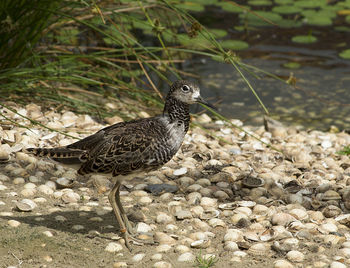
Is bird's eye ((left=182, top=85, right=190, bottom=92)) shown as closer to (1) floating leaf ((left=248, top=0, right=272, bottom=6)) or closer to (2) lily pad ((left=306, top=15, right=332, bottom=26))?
(2) lily pad ((left=306, top=15, right=332, bottom=26))

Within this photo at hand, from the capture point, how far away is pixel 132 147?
412 cm

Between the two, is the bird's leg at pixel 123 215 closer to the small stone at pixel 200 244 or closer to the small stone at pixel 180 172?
the small stone at pixel 200 244

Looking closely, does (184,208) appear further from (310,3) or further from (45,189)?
(310,3)

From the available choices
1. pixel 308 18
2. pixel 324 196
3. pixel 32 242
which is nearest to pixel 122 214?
pixel 32 242

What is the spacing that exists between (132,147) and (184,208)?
2.53 ft

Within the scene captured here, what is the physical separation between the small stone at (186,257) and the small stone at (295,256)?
0.62 m

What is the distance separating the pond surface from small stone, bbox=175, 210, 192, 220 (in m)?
2.88

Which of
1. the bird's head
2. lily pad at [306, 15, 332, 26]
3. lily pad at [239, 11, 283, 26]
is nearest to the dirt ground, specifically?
the bird's head

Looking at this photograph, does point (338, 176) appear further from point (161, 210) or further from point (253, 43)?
point (253, 43)

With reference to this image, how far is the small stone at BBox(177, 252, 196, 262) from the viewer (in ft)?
12.7

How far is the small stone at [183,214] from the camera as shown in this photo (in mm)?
4434

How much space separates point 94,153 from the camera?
165 inches

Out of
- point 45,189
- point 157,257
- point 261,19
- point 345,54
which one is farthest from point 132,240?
point 261,19

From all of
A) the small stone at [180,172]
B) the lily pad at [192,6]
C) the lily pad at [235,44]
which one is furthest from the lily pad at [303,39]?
the small stone at [180,172]
